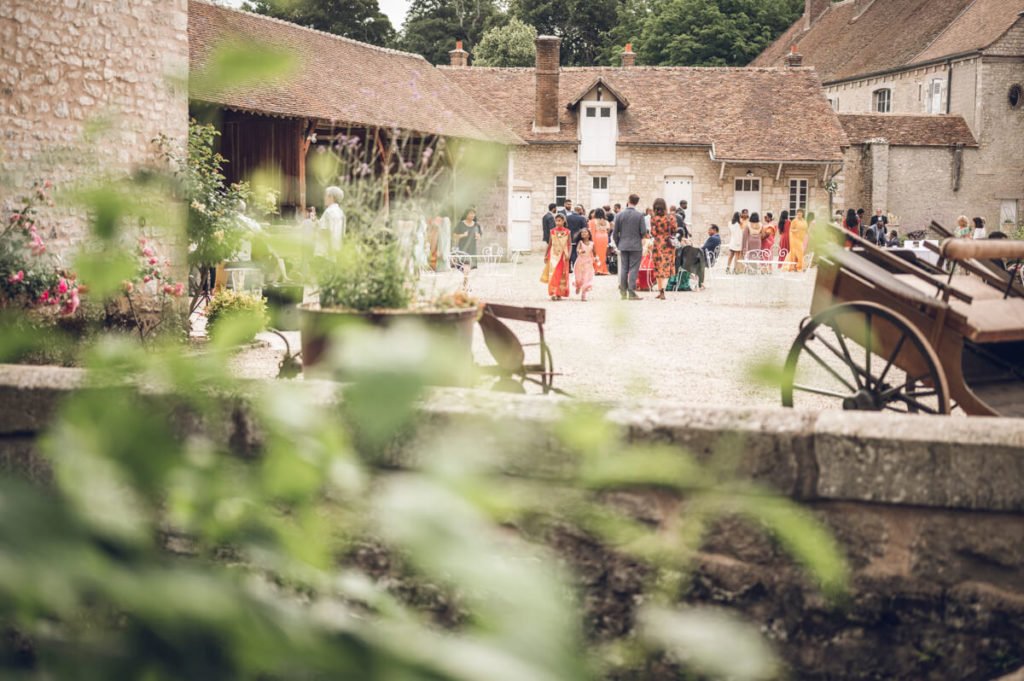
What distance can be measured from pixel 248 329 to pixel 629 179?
31952 millimetres

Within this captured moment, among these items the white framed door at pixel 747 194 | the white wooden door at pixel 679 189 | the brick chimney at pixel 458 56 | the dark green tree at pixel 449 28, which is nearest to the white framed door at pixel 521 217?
the white wooden door at pixel 679 189

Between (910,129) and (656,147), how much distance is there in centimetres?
801

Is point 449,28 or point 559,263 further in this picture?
point 449,28

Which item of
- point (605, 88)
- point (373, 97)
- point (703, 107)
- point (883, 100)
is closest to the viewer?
point (373, 97)

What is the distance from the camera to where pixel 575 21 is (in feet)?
174

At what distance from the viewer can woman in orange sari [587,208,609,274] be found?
722 inches

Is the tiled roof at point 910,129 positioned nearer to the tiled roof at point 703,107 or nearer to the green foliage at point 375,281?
the tiled roof at point 703,107

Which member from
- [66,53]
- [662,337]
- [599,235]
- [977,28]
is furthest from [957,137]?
[66,53]

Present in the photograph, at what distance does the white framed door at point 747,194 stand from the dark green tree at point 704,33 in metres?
14.2

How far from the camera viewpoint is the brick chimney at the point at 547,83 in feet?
98.8

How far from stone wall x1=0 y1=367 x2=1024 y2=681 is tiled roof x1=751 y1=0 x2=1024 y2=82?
109ft

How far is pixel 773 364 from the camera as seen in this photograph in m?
1.14

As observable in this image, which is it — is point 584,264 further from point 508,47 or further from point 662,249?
point 508,47

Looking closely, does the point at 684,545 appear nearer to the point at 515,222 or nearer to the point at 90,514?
the point at 90,514
